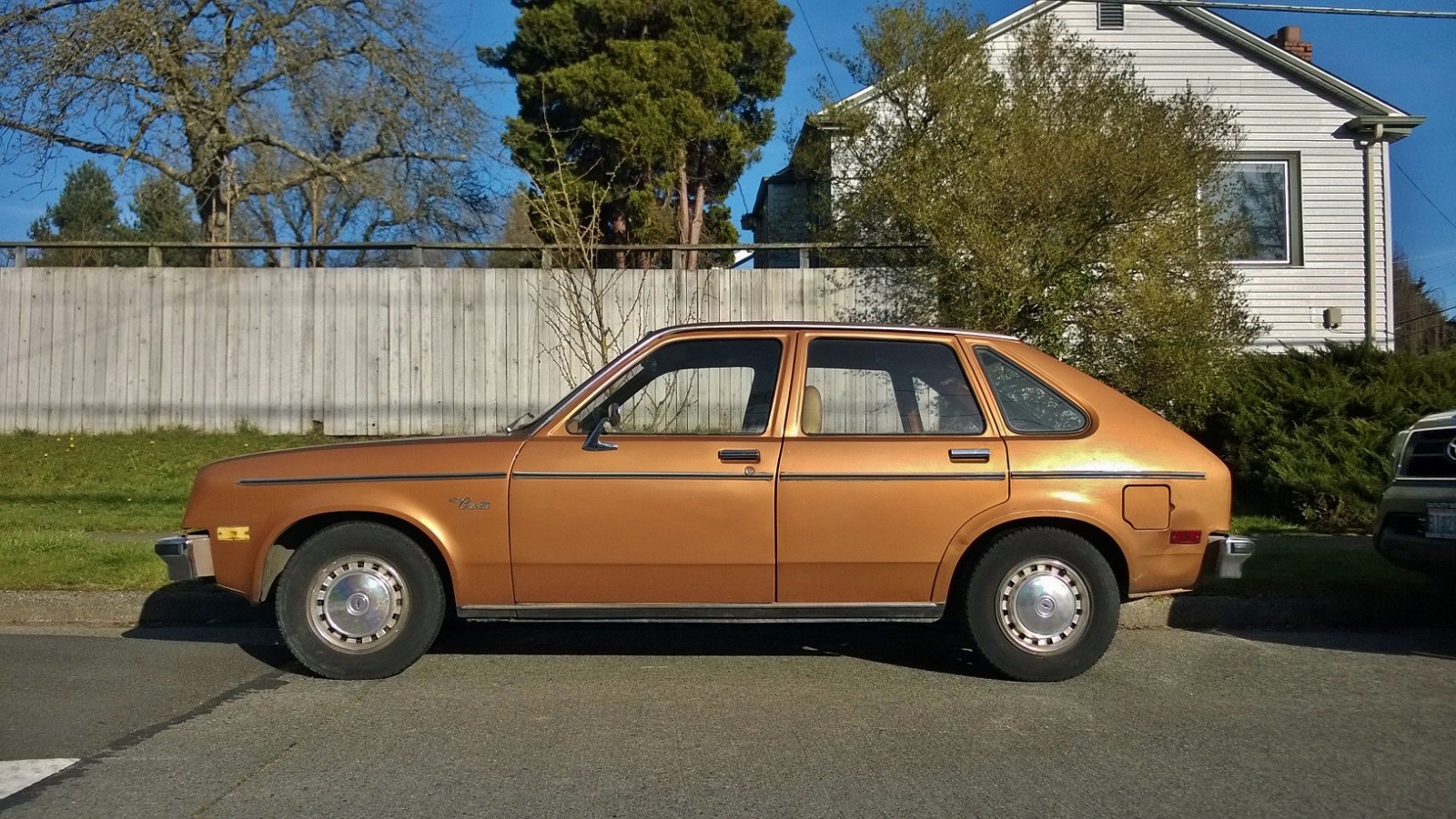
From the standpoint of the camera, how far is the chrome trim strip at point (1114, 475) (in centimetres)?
550

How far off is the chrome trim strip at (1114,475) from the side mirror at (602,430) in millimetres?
1929

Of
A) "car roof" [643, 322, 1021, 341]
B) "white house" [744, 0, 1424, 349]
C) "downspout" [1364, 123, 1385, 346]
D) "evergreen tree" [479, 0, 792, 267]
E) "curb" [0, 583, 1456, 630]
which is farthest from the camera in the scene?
"evergreen tree" [479, 0, 792, 267]

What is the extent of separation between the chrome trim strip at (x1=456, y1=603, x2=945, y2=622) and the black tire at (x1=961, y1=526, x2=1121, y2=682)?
30 cm

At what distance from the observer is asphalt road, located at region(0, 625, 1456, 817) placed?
13.5 feet

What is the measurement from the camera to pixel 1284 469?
9.99 meters

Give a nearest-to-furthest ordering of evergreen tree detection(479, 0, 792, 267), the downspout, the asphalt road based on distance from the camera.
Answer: the asphalt road, the downspout, evergreen tree detection(479, 0, 792, 267)

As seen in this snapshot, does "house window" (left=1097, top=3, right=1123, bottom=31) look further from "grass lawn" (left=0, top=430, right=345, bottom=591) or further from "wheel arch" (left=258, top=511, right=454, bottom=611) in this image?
"wheel arch" (left=258, top=511, right=454, bottom=611)

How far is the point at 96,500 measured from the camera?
11023 mm

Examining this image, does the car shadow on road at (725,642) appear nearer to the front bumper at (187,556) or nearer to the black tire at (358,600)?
the black tire at (358,600)

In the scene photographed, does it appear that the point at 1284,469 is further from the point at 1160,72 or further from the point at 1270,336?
the point at 1160,72

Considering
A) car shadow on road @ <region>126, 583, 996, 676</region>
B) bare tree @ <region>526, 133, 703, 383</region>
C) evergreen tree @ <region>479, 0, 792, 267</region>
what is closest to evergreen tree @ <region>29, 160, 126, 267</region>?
evergreen tree @ <region>479, 0, 792, 267</region>

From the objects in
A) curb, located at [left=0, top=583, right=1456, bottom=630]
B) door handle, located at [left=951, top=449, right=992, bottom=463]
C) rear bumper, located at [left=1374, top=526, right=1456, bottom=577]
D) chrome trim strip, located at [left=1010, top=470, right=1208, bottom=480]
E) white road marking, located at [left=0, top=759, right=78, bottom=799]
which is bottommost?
white road marking, located at [left=0, top=759, right=78, bottom=799]

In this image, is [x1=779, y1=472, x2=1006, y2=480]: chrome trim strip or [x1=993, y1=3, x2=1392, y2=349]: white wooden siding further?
[x1=993, y1=3, x2=1392, y2=349]: white wooden siding

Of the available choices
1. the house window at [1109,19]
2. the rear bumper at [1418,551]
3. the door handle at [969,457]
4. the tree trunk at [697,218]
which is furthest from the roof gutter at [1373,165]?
the door handle at [969,457]
